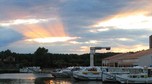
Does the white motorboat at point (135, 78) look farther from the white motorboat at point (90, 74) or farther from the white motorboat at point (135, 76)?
the white motorboat at point (90, 74)

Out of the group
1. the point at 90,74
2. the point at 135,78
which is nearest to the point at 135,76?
the point at 135,78

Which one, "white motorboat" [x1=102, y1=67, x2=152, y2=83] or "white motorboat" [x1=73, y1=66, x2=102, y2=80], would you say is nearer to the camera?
"white motorboat" [x1=102, y1=67, x2=152, y2=83]

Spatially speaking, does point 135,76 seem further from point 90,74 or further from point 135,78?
point 90,74

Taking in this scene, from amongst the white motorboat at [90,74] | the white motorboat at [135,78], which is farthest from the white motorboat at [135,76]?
the white motorboat at [90,74]

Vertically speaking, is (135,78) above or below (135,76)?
below

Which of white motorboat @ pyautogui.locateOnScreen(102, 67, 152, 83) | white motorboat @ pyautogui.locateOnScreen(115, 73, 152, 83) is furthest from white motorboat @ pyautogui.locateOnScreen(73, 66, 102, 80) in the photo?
white motorboat @ pyautogui.locateOnScreen(115, 73, 152, 83)

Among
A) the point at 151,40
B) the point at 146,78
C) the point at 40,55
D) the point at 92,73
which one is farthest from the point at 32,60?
the point at 146,78

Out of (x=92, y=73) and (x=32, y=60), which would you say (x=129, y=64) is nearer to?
(x=92, y=73)

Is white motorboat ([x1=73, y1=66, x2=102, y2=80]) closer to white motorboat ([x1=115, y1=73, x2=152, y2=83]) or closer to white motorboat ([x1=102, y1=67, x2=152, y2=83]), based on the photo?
white motorboat ([x1=102, y1=67, x2=152, y2=83])

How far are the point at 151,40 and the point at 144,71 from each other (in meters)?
67.1

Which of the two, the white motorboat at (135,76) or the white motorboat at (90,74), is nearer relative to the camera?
the white motorboat at (135,76)

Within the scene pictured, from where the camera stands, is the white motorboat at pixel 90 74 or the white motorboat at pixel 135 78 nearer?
the white motorboat at pixel 135 78

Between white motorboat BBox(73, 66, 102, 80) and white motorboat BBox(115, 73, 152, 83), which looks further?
white motorboat BBox(73, 66, 102, 80)

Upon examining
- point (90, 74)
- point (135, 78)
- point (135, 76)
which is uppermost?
point (90, 74)
